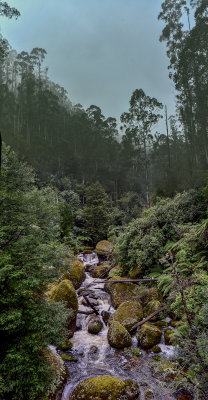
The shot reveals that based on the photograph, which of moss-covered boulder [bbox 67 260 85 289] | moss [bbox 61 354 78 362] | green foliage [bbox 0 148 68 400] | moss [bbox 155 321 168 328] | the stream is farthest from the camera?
moss-covered boulder [bbox 67 260 85 289]

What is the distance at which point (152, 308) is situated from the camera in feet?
26.0

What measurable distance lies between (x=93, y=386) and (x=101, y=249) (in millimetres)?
13778

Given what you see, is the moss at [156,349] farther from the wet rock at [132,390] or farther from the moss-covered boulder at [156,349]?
the wet rock at [132,390]

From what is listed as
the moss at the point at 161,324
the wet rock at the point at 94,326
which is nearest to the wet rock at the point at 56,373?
the wet rock at the point at 94,326

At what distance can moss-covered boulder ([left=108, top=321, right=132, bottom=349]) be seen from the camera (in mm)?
6875

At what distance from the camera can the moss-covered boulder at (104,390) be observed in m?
4.69

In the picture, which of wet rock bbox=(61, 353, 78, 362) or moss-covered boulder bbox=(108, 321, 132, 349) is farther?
moss-covered boulder bbox=(108, 321, 132, 349)

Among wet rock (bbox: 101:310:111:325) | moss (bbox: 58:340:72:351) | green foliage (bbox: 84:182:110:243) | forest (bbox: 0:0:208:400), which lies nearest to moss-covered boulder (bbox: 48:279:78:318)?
forest (bbox: 0:0:208:400)

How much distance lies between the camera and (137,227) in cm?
1217

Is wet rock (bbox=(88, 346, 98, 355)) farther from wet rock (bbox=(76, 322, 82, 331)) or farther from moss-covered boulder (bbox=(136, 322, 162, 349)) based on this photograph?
moss-covered boulder (bbox=(136, 322, 162, 349))

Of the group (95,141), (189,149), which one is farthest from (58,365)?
(95,141)

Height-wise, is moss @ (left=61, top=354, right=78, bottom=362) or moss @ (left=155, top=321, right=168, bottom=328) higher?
moss @ (left=155, top=321, right=168, bottom=328)

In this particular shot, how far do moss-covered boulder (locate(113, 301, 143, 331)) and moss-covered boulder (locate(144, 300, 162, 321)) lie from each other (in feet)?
0.75

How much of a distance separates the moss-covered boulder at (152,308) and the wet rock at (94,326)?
1.87 meters
